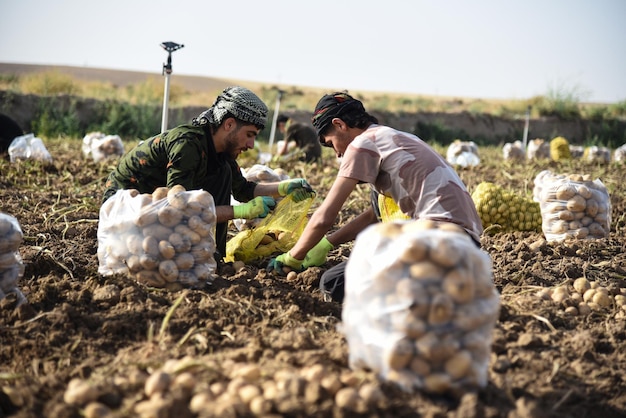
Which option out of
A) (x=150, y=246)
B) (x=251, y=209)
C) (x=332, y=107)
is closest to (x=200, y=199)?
(x=150, y=246)

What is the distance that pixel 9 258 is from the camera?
9.61 ft

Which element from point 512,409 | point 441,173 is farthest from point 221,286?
point 512,409

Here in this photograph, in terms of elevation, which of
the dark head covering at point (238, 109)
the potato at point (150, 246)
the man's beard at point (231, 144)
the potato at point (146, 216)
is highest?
the dark head covering at point (238, 109)

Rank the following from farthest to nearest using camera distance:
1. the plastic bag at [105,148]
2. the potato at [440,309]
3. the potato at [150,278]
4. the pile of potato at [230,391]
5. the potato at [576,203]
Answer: the plastic bag at [105,148] → the potato at [576,203] → the potato at [150,278] → the potato at [440,309] → the pile of potato at [230,391]

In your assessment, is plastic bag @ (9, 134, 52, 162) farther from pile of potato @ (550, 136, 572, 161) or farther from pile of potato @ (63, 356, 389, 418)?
pile of potato @ (550, 136, 572, 161)

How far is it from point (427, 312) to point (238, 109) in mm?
2118

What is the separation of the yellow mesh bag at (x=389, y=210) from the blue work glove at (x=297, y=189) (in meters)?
0.63

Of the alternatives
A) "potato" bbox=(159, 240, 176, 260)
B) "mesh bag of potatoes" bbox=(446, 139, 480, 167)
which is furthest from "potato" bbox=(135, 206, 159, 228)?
"mesh bag of potatoes" bbox=(446, 139, 480, 167)

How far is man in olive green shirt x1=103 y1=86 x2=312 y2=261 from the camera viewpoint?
365cm

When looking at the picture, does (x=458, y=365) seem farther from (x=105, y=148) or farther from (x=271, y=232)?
(x=105, y=148)

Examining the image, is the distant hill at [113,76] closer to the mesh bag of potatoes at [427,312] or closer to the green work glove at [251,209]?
the green work glove at [251,209]

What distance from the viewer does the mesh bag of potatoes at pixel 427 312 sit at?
1989mm

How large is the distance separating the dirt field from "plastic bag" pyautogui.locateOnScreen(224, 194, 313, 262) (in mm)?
110

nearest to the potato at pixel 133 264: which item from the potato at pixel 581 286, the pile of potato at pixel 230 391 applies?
the pile of potato at pixel 230 391
